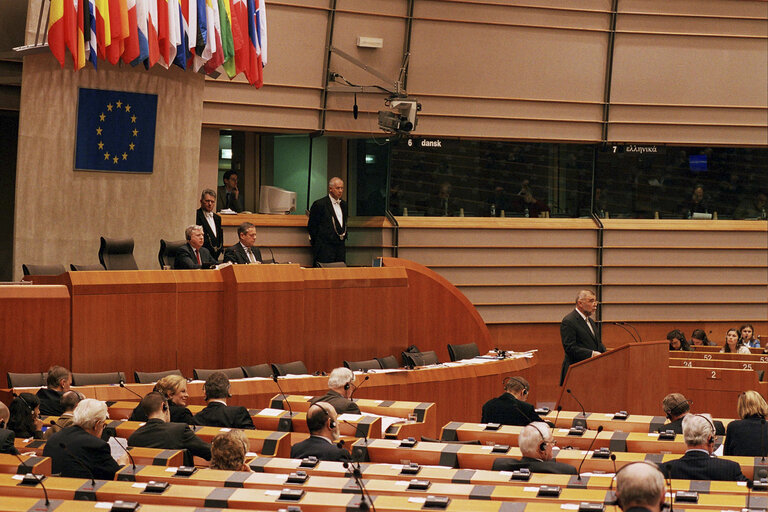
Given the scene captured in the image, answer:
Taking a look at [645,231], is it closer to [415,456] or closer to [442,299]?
[442,299]

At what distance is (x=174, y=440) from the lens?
6117 millimetres

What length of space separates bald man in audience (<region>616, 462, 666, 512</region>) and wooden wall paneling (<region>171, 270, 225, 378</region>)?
20.7 ft

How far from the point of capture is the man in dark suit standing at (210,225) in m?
10.7

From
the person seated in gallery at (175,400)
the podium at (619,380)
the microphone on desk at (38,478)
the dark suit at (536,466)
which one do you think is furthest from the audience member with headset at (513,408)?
the microphone on desk at (38,478)

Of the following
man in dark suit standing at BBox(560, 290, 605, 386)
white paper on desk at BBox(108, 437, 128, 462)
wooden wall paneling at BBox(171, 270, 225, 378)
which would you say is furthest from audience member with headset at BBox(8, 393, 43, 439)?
man in dark suit standing at BBox(560, 290, 605, 386)

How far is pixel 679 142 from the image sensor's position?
14.6 metres

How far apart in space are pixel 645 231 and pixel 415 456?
9043mm

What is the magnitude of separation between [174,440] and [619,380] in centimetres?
444

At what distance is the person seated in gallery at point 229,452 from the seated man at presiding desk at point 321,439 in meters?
0.60

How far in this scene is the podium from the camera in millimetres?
9076

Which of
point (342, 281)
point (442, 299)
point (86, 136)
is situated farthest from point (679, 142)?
point (86, 136)

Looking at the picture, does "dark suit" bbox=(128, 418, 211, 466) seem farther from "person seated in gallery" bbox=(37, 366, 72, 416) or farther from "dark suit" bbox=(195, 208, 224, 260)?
"dark suit" bbox=(195, 208, 224, 260)

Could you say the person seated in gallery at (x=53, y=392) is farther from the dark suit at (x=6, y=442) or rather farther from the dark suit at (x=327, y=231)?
the dark suit at (x=327, y=231)

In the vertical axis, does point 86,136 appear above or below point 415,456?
above
